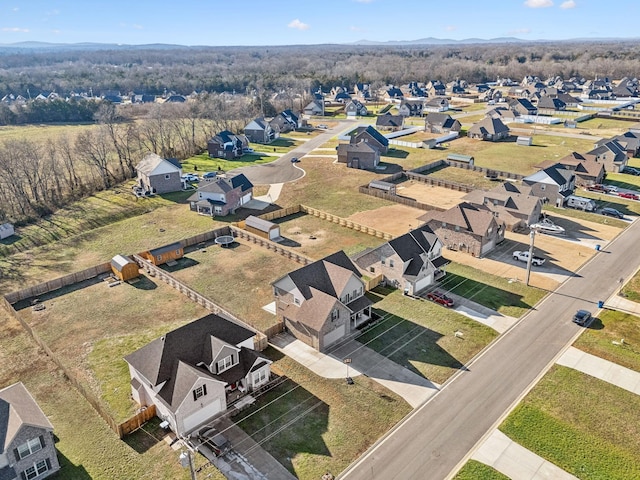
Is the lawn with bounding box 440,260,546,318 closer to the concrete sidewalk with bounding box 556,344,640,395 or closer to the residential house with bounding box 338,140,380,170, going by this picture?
the concrete sidewalk with bounding box 556,344,640,395

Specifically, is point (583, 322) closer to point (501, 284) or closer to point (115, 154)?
point (501, 284)

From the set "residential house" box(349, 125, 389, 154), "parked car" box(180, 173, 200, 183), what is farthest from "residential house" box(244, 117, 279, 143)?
"parked car" box(180, 173, 200, 183)

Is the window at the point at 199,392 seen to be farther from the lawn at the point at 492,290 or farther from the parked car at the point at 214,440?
the lawn at the point at 492,290

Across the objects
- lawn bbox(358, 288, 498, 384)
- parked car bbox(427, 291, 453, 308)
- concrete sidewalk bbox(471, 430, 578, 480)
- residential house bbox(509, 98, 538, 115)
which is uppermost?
residential house bbox(509, 98, 538, 115)

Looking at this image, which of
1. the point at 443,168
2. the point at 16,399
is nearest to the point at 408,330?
the point at 16,399

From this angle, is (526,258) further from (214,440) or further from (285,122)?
(285,122)

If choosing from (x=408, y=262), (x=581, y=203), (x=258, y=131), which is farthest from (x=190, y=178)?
(x=581, y=203)
